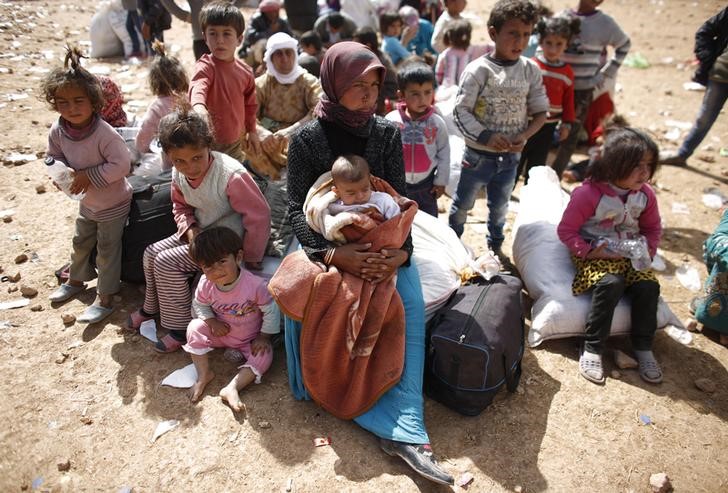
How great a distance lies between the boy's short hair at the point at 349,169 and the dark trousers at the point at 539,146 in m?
2.48

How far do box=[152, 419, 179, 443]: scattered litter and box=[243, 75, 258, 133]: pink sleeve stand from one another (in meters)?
2.05

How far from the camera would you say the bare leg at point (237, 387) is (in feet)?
7.76

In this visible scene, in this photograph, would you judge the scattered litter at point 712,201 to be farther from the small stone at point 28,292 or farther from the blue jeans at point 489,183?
the small stone at point 28,292

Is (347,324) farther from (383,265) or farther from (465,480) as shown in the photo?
(465,480)

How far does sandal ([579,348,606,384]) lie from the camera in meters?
2.61

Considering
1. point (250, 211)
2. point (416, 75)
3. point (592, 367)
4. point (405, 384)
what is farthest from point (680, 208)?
point (250, 211)

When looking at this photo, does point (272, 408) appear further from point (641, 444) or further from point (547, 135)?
point (547, 135)

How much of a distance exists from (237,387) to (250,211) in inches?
37.4

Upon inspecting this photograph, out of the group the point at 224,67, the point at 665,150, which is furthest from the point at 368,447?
the point at 665,150

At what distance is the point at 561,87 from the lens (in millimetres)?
3814

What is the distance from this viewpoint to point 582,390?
2572 mm

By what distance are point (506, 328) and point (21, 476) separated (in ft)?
7.83

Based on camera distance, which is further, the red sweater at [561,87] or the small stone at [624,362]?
the red sweater at [561,87]

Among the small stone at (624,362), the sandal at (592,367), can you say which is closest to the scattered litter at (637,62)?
the small stone at (624,362)
